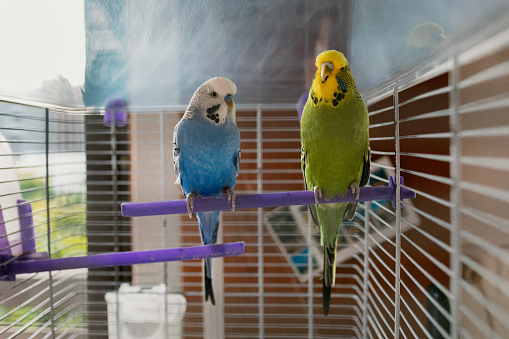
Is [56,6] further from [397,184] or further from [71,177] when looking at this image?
[71,177]

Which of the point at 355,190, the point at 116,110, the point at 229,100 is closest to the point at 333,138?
the point at 355,190

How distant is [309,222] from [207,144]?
1.84ft

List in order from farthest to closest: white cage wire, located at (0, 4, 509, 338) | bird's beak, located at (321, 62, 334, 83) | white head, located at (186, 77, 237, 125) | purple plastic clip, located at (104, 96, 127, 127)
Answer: purple plastic clip, located at (104, 96, 127, 127)
white head, located at (186, 77, 237, 125)
bird's beak, located at (321, 62, 334, 83)
white cage wire, located at (0, 4, 509, 338)

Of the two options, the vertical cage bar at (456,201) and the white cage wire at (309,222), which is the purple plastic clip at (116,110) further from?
the vertical cage bar at (456,201)

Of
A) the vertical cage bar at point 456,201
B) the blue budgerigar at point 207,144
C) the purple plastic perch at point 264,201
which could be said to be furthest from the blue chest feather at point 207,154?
the vertical cage bar at point 456,201

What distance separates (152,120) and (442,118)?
1062 mm

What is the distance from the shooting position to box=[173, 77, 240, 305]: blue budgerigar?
1003 mm

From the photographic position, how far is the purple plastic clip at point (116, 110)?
1.23 meters

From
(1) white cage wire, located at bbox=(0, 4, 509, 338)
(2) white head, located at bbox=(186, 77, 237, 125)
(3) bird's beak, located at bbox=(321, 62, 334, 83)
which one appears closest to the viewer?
(1) white cage wire, located at bbox=(0, 4, 509, 338)

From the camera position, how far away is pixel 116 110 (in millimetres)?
1312

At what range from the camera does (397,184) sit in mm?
788

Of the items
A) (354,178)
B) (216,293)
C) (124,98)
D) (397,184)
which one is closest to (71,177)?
(124,98)

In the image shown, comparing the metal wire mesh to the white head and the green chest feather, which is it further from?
the green chest feather

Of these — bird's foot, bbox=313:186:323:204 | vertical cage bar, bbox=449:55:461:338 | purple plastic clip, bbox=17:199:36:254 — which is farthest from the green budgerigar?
purple plastic clip, bbox=17:199:36:254
